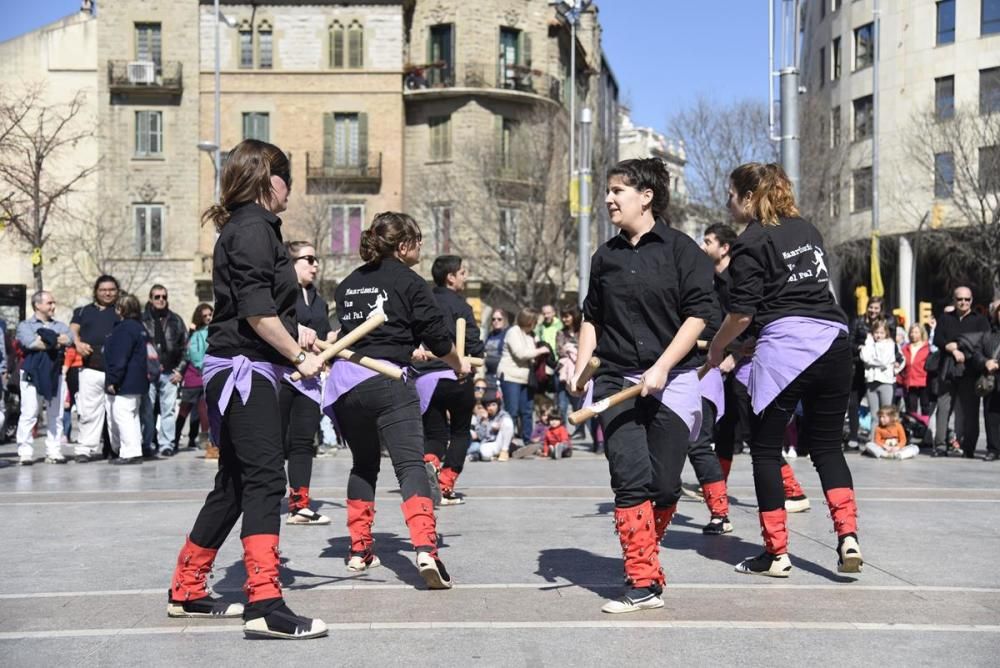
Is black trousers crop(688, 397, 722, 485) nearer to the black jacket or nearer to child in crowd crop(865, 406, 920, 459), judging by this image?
child in crowd crop(865, 406, 920, 459)

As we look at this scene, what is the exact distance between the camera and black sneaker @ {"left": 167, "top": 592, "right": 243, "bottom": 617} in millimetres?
6020

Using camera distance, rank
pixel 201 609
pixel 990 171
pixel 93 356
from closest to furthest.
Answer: pixel 201 609 < pixel 93 356 < pixel 990 171

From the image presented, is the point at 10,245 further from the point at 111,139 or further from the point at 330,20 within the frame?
the point at 330,20

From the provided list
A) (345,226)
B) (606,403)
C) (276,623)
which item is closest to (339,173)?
(345,226)

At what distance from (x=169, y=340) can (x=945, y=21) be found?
39.5m

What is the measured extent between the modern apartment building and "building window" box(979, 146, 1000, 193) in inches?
54.2

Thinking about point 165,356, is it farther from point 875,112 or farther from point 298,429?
point 875,112

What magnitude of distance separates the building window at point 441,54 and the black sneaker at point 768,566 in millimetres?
43199

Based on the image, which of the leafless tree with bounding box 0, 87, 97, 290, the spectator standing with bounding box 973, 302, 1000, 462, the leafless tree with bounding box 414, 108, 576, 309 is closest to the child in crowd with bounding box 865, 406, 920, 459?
the spectator standing with bounding box 973, 302, 1000, 462

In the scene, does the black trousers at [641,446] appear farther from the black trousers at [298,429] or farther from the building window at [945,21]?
the building window at [945,21]

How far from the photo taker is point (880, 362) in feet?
55.3

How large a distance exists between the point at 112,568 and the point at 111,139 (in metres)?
43.8

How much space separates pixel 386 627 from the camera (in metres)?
5.79

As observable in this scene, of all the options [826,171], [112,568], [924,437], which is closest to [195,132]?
[826,171]
